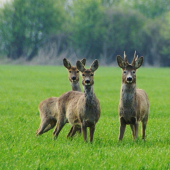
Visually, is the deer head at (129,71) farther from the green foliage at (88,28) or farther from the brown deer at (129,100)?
the green foliage at (88,28)

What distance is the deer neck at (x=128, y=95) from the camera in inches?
359

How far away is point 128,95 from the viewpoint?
918cm

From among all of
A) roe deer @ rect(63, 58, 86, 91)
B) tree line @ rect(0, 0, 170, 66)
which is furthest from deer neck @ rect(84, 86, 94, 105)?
tree line @ rect(0, 0, 170, 66)

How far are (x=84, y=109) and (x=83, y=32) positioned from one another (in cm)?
6445

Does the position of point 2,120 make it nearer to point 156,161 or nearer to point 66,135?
point 66,135

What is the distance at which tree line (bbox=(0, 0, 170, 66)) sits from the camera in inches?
2761

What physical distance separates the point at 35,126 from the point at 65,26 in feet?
219

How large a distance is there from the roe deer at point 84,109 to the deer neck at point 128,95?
56 cm

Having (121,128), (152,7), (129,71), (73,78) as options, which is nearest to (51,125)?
(121,128)

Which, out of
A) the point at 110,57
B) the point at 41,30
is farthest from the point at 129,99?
the point at 41,30

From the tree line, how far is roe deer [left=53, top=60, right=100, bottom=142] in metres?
59.5

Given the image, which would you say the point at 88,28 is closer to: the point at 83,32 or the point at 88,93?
the point at 83,32

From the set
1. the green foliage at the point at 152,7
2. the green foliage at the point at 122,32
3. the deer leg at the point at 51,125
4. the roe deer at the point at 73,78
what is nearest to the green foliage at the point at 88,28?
the green foliage at the point at 122,32

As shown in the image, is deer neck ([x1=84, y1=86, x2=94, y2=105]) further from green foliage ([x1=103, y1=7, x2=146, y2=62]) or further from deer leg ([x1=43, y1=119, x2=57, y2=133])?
green foliage ([x1=103, y1=7, x2=146, y2=62])
